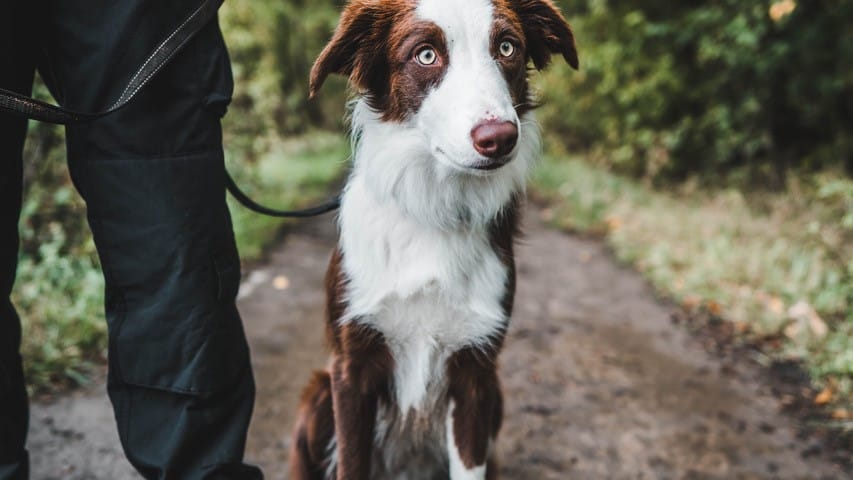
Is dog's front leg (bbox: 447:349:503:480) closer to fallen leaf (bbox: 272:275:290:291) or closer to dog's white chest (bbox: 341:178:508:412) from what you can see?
dog's white chest (bbox: 341:178:508:412)

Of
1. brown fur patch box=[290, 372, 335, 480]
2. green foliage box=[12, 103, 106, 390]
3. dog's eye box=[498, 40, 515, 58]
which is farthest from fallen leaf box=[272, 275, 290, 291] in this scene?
dog's eye box=[498, 40, 515, 58]

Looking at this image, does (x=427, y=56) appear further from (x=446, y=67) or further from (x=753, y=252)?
(x=753, y=252)

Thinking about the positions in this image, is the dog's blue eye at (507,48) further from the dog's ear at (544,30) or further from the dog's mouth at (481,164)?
the dog's mouth at (481,164)

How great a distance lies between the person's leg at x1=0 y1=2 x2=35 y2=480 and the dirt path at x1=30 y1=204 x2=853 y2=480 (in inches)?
26.3

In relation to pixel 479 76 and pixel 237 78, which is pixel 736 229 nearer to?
pixel 479 76

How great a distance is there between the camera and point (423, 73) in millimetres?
1828

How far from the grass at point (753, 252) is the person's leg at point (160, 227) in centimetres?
Answer: 193

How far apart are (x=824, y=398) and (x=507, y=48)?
2387 millimetres

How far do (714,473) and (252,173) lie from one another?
4.76 metres

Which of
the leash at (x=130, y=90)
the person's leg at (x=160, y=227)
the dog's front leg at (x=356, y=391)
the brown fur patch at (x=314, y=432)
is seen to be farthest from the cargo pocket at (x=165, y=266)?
the brown fur patch at (x=314, y=432)

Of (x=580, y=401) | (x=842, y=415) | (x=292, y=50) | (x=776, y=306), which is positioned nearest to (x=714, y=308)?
(x=776, y=306)

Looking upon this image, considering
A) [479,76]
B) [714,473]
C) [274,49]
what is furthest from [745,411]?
[274,49]

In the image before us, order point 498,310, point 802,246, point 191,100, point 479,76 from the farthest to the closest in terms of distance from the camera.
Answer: point 802,246
point 498,310
point 479,76
point 191,100

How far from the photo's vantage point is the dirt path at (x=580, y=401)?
263cm
